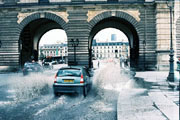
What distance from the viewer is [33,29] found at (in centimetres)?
3173

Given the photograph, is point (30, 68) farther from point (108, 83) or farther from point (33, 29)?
point (33, 29)

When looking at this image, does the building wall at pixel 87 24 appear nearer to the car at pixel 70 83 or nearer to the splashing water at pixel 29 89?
the splashing water at pixel 29 89

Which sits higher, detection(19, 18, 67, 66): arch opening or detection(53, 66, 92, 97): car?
detection(19, 18, 67, 66): arch opening

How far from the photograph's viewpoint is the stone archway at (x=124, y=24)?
25656mm

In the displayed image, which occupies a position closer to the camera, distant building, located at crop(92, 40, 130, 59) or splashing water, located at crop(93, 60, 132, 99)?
splashing water, located at crop(93, 60, 132, 99)

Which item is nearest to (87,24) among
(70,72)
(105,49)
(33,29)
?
(33,29)

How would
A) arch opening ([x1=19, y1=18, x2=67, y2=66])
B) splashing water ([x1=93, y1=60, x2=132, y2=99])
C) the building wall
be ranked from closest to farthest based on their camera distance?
splashing water ([x1=93, y1=60, x2=132, y2=99]) < the building wall < arch opening ([x1=19, y1=18, x2=67, y2=66])

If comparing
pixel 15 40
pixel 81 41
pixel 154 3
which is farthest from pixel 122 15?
pixel 15 40

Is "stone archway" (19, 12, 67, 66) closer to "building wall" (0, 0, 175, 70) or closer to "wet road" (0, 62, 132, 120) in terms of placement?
"building wall" (0, 0, 175, 70)

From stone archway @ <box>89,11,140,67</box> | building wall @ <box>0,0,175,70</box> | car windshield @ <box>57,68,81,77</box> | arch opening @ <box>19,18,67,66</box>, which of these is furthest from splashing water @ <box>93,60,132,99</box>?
arch opening @ <box>19,18,67,66</box>

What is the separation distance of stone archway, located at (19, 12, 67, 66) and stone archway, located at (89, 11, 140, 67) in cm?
432

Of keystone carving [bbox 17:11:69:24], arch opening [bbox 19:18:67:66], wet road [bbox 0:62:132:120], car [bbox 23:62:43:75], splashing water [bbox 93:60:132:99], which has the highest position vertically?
keystone carving [bbox 17:11:69:24]

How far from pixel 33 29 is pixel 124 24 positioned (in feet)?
42.5

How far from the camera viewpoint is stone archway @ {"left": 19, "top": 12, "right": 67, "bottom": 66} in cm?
2597
